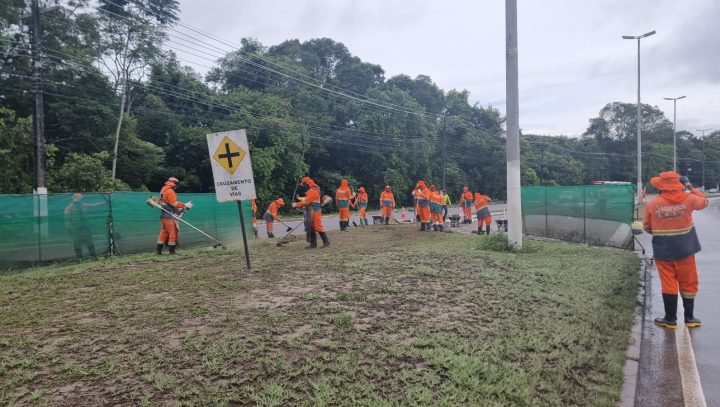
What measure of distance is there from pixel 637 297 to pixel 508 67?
6136 mm

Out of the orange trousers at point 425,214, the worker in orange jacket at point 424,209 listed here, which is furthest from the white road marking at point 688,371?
the orange trousers at point 425,214

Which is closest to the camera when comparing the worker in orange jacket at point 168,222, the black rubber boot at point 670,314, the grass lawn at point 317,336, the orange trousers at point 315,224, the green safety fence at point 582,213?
the grass lawn at point 317,336

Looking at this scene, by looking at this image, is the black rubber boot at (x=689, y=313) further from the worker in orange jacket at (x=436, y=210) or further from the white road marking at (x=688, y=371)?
the worker in orange jacket at (x=436, y=210)

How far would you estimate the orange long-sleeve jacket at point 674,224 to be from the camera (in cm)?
569

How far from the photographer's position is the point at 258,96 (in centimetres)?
3447

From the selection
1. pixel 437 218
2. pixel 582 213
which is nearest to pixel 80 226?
pixel 437 218

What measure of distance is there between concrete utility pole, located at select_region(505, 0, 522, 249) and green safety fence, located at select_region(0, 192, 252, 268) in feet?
26.3

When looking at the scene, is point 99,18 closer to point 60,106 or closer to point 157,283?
point 60,106

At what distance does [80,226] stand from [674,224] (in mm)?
10819

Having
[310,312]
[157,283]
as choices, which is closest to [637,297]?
Answer: [310,312]

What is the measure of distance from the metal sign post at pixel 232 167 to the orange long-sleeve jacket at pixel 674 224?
5.75 meters

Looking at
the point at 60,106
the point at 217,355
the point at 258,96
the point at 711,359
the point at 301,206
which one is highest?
the point at 258,96

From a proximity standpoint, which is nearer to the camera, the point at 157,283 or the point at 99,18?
the point at 157,283

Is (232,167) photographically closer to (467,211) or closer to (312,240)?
(312,240)
